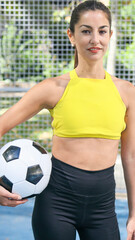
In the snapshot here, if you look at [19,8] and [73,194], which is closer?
[73,194]

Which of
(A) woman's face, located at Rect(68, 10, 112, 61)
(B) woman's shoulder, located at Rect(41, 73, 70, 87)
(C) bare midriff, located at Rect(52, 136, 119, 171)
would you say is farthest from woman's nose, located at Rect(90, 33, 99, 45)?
(C) bare midriff, located at Rect(52, 136, 119, 171)

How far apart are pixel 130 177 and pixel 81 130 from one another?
0.45 m

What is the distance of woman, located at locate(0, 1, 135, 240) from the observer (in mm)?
2037

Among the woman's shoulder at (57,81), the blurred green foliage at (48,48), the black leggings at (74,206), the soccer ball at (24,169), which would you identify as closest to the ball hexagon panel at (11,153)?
the soccer ball at (24,169)

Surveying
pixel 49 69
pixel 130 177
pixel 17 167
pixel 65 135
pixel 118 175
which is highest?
pixel 65 135

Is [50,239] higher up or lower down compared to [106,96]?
lower down

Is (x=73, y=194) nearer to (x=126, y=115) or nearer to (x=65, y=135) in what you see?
(x=65, y=135)

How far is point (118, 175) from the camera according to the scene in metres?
6.20

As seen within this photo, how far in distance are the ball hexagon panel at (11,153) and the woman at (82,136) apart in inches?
4.5

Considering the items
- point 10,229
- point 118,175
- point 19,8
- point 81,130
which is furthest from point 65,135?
point 19,8

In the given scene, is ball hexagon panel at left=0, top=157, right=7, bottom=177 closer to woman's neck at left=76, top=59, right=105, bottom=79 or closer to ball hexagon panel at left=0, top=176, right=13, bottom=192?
ball hexagon panel at left=0, top=176, right=13, bottom=192

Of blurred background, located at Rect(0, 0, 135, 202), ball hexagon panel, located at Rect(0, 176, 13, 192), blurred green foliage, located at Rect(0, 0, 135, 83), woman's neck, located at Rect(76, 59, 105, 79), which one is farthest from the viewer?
blurred green foliage, located at Rect(0, 0, 135, 83)

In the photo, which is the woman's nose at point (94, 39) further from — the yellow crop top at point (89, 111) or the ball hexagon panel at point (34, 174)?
the ball hexagon panel at point (34, 174)

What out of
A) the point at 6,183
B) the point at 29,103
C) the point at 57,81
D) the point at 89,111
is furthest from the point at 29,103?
the point at 6,183
